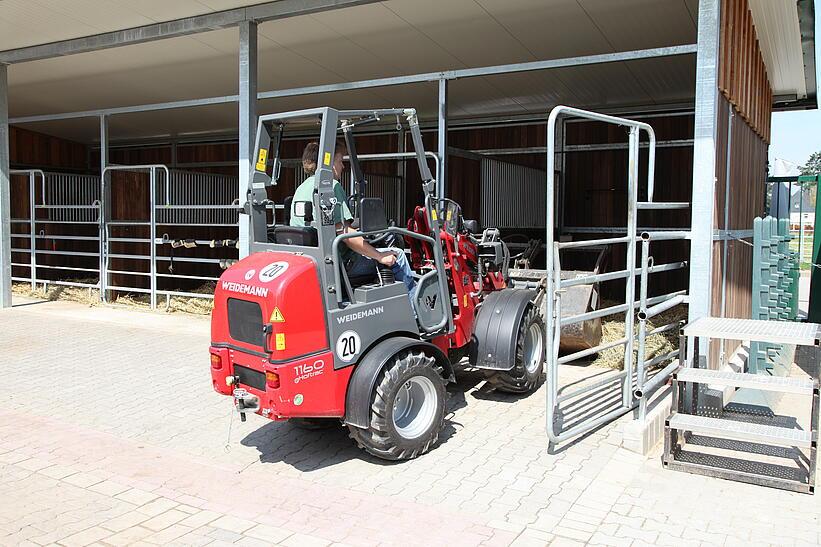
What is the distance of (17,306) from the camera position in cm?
1003

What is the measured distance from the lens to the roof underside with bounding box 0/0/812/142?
6.99 metres

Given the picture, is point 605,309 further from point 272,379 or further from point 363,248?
point 272,379

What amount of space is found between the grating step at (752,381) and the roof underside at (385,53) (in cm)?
384

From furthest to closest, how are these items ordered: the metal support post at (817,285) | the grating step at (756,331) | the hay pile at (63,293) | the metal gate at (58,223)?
the metal gate at (58,223), the hay pile at (63,293), the metal support post at (817,285), the grating step at (756,331)

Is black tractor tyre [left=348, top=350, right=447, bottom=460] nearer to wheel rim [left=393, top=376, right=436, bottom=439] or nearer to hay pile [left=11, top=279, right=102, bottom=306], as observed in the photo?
wheel rim [left=393, top=376, right=436, bottom=439]

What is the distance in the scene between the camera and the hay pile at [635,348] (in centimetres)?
647

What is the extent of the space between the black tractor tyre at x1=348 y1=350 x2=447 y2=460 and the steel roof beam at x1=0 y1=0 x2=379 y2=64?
12.8 ft

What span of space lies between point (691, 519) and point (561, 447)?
1069mm

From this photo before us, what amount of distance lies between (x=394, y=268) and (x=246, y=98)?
12.5 feet

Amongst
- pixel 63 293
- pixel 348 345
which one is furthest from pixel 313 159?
pixel 63 293

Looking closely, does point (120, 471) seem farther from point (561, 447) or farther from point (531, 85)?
point (531, 85)

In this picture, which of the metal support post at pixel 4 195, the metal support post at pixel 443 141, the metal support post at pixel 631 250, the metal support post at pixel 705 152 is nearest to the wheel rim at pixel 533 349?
the metal support post at pixel 631 250

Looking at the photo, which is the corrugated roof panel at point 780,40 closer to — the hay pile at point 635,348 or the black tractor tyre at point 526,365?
the hay pile at point 635,348

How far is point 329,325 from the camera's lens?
3811 millimetres
